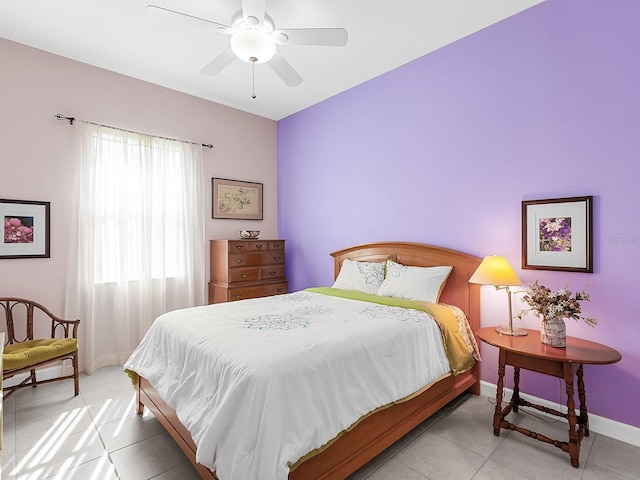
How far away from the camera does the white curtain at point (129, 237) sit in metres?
3.39

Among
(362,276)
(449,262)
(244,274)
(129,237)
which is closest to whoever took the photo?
(449,262)

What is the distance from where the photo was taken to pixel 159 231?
12.8ft

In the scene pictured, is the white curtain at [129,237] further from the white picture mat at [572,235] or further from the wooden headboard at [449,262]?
the white picture mat at [572,235]

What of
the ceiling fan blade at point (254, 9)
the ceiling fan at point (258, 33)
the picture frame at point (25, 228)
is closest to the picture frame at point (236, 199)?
the picture frame at point (25, 228)

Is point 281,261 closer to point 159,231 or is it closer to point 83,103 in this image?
point 159,231

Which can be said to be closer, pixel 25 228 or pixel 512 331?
pixel 512 331

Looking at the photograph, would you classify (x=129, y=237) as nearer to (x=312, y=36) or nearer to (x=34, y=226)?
(x=34, y=226)

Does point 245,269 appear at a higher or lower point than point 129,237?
lower

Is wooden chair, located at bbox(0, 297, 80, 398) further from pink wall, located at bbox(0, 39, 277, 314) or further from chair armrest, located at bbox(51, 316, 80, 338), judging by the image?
pink wall, located at bbox(0, 39, 277, 314)

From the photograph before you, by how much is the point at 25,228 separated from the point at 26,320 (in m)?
0.85

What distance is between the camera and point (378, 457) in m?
2.06

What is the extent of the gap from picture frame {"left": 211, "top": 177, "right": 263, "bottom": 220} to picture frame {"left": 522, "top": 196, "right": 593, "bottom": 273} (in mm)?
3381

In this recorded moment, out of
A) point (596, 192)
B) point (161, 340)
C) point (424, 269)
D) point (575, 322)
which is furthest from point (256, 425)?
point (596, 192)

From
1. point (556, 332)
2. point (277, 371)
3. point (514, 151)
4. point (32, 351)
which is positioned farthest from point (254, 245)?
point (556, 332)
